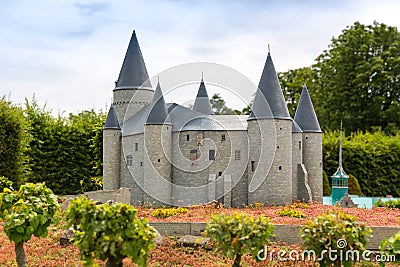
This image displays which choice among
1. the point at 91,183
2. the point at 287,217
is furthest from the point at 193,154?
the point at 91,183

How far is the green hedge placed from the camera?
37781mm

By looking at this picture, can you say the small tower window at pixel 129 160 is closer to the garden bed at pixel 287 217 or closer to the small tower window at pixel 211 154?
the small tower window at pixel 211 154

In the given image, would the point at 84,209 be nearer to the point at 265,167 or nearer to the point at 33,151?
the point at 265,167

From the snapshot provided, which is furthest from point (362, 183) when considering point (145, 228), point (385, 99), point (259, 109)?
point (145, 228)

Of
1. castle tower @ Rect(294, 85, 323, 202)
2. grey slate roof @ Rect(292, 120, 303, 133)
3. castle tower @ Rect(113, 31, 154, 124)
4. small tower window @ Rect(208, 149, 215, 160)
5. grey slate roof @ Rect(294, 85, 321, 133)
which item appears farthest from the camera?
castle tower @ Rect(113, 31, 154, 124)

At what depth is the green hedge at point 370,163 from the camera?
3778 centimetres

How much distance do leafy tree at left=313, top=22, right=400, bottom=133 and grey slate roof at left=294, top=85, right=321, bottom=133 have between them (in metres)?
21.7

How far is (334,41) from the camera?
173 feet

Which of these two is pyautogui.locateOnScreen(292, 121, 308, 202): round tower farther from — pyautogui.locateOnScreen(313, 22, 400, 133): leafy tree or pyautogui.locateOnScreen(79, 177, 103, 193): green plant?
pyautogui.locateOnScreen(313, 22, 400, 133): leafy tree

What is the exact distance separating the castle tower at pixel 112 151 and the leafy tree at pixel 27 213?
13.9 metres

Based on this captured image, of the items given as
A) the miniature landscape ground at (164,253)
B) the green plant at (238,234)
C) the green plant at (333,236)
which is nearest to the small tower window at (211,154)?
the miniature landscape ground at (164,253)

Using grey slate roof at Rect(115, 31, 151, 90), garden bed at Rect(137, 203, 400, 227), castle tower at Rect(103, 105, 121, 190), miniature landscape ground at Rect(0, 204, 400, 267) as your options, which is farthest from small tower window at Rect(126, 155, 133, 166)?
miniature landscape ground at Rect(0, 204, 400, 267)

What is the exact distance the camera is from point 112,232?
1026 centimetres

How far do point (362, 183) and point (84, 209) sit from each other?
3149cm
